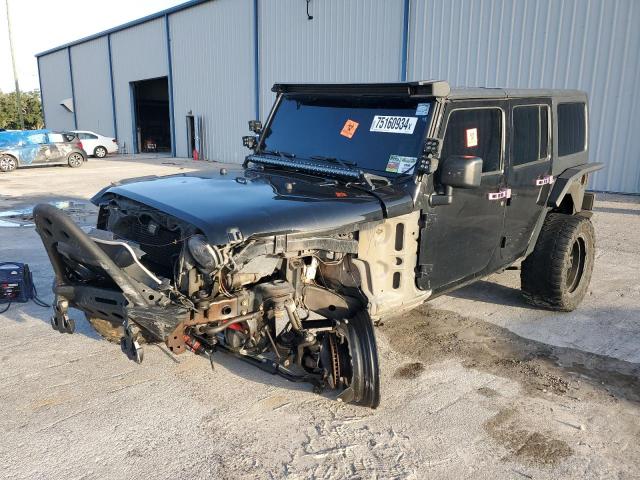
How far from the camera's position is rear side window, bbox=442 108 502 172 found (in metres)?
3.95

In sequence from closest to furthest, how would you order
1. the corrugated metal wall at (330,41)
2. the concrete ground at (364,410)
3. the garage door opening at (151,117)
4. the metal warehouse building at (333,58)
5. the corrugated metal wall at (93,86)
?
the concrete ground at (364,410), the metal warehouse building at (333,58), the corrugated metal wall at (330,41), the garage door opening at (151,117), the corrugated metal wall at (93,86)

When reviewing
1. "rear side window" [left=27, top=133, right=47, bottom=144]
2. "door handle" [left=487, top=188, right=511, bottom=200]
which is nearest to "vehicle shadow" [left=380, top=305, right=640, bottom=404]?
"door handle" [left=487, top=188, right=511, bottom=200]

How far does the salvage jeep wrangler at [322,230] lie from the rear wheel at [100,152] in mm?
24072

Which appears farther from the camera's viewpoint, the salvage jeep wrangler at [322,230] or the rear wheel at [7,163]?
the rear wheel at [7,163]

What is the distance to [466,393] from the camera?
3750mm

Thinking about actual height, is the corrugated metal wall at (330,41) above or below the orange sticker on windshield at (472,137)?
above

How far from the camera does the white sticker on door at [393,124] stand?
3.87m

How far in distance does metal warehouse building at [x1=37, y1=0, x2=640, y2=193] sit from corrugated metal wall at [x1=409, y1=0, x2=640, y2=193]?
0.9 inches

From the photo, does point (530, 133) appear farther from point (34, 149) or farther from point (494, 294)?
point (34, 149)

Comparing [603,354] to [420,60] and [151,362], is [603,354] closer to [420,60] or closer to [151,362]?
[151,362]

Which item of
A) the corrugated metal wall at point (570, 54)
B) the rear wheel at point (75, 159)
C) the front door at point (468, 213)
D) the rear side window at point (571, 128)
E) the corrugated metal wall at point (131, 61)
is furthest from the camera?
the corrugated metal wall at point (131, 61)

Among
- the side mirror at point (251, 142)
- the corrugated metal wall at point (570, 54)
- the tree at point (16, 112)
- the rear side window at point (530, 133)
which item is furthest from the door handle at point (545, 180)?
the tree at point (16, 112)

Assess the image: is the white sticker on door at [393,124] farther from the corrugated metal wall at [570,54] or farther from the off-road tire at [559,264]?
the corrugated metal wall at [570,54]

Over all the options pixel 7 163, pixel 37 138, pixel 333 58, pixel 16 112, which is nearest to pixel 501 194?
pixel 333 58
